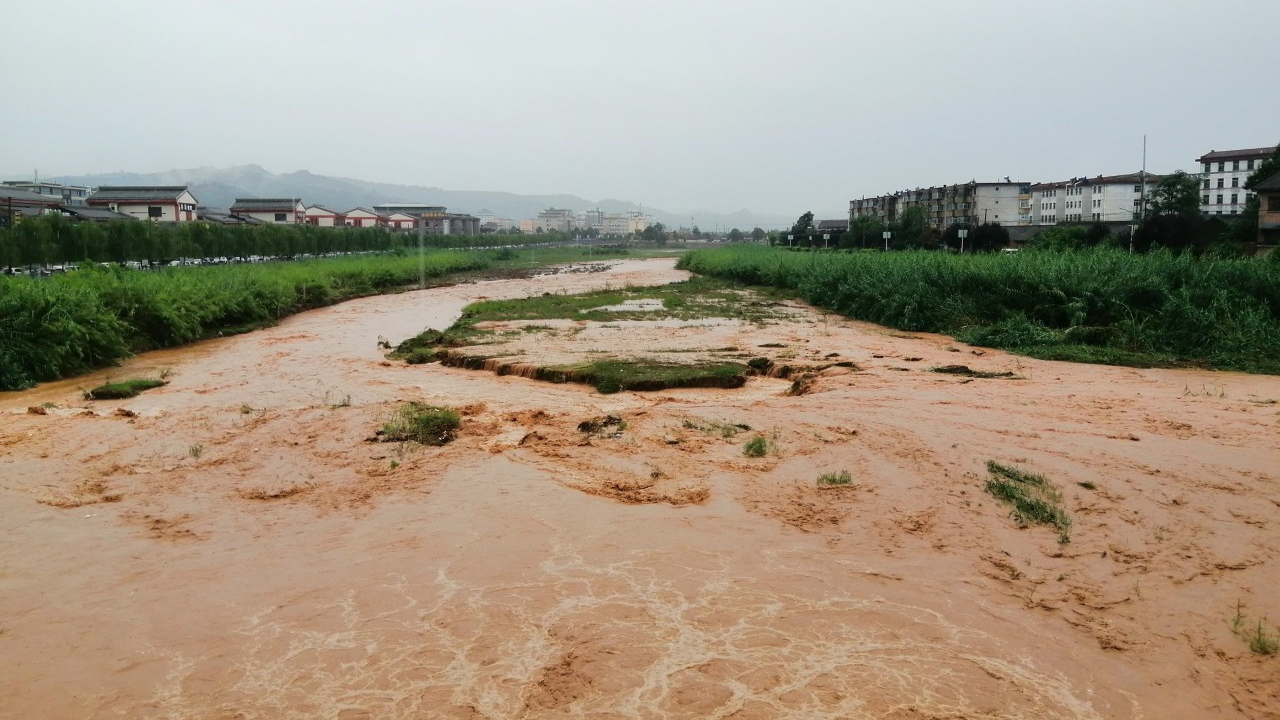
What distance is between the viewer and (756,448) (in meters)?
9.30

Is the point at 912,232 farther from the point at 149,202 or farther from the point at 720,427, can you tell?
the point at 720,427

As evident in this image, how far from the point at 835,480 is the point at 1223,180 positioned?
8397 centimetres

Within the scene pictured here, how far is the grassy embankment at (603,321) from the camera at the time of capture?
13.8m

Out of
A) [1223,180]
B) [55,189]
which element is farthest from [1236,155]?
[55,189]

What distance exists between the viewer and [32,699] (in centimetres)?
479

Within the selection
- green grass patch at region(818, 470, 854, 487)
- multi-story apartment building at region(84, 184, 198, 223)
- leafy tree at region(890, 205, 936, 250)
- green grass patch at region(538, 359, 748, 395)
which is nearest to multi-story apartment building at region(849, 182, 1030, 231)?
leafy tree at region(890, 205, 936, 250)

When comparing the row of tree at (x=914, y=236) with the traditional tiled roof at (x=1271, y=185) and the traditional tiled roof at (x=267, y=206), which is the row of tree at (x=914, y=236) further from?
the traditional tiled roof at (x=267, y=206)

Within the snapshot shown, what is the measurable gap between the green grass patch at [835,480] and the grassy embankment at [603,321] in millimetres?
5064

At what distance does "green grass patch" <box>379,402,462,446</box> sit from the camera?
1001 centimetres

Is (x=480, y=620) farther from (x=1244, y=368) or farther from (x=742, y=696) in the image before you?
(x=1244, y=368)

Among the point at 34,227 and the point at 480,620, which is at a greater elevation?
the point at 34,227

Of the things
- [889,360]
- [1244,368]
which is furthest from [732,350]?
[1244,368]

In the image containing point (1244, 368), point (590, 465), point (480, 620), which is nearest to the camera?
point (480, 620)

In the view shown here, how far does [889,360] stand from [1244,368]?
19.2 ft
